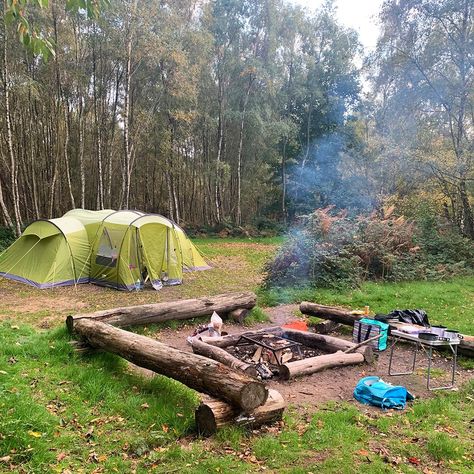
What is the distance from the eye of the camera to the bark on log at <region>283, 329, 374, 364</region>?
5.18 meters

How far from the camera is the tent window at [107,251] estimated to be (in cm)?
941

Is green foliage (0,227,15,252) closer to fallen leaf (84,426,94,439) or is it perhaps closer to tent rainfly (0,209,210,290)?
tent rainfly (0,209,210,290)

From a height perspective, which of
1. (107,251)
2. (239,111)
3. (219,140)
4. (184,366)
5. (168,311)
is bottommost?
(168,311)

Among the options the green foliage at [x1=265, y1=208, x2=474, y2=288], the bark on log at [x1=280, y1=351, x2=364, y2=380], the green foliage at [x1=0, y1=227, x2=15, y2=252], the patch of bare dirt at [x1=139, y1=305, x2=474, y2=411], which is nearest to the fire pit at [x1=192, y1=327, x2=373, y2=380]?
the bark on log at [x1=280, y1=351, x2=364, y2=380]

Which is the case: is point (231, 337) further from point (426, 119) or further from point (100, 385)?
point (426, 119)

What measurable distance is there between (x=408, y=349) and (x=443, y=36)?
42.7ft

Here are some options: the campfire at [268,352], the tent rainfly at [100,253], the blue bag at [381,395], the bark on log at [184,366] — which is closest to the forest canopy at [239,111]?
the tent rainfly at [100,253]

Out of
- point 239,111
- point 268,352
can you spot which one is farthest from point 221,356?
point 239,111

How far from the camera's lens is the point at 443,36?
46.9 ft

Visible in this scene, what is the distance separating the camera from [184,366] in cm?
372

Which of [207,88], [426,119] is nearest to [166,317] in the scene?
[426,119]

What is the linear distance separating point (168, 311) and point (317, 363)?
8.11ft

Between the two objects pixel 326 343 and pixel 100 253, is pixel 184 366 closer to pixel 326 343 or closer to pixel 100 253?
pixel 326 343

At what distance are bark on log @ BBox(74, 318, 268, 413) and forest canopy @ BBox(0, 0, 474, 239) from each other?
830cm
